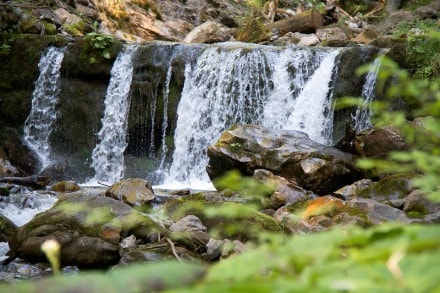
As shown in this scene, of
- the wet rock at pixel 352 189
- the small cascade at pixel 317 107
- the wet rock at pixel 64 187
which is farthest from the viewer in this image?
the small cascade at pixel 317 107

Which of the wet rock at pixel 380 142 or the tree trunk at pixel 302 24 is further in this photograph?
the tree trunk at pixel 302 24

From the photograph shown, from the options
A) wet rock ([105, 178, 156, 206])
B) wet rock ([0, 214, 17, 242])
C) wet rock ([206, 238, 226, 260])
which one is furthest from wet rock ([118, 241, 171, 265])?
wet rock ([105, 178, 156, 206])

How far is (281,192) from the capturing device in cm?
834

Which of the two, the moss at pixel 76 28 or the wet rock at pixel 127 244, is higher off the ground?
the moss at pixel 76 28

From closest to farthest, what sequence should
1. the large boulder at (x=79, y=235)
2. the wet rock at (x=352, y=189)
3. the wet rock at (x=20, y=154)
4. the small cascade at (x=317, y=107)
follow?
the large boulder at (x=79, y=235), the wet rock at (x=352, y=189), the small cascade at (x=317, y=107), the wet rock at (x=20, y=154)

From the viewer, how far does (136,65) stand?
1473 centimetres

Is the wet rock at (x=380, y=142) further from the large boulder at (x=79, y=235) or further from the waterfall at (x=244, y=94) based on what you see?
the large boulder at (x=79, y=235)

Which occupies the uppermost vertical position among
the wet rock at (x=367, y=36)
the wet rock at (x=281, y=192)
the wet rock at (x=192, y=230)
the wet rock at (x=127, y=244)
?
the wet rock at (x=367, y=36)

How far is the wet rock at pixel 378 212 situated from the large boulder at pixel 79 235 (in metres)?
2.87

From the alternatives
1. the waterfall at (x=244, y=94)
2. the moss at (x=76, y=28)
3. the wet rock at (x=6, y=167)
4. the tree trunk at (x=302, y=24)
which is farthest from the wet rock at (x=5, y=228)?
the tree trunk at (x=302, y=24)

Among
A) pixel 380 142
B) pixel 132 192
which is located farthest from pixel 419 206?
pixel 132 192

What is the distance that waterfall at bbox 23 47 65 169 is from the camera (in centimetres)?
1479

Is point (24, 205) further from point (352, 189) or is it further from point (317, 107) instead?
point (317, 107)

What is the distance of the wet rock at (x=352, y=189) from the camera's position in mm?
8430
